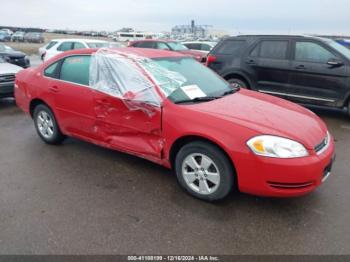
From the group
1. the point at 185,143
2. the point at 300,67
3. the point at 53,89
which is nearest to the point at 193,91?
the point at 185,143

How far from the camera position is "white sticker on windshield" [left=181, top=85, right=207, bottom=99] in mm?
3518

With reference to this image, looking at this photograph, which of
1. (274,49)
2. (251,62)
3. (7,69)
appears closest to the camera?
(274,49)

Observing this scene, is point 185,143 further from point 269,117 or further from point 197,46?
point 197,46

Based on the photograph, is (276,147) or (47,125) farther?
(47,125)

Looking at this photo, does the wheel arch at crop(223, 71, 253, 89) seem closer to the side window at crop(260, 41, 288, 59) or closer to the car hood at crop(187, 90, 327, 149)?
the side window at crop(260, 41, 288, 59)

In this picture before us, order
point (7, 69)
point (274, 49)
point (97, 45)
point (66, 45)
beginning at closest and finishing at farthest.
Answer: point (274, 49) < point (7, 69) < point (97, 45) < point (66, 45)

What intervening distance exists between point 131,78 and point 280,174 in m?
2.00

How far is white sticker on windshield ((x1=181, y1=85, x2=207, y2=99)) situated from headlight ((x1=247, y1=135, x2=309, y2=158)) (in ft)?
3.18

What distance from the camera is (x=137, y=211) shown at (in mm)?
3082

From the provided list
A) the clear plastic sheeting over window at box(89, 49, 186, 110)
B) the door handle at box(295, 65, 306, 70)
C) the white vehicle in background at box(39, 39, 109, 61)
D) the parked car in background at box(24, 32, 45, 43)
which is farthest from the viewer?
the parked car in background at box(24, 32, 45, 43)

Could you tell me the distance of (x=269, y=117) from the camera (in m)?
3.20

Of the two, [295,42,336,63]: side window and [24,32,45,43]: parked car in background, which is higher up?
[24,32,45,43]: parked car in background

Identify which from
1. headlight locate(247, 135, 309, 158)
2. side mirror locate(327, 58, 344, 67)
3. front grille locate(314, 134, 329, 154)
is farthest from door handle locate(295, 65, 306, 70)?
headlight locate(247, 135, 309, 158)

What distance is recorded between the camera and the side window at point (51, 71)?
4.55 meters
